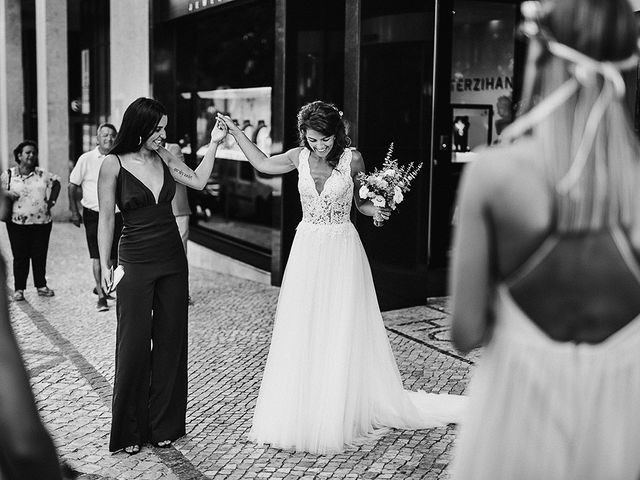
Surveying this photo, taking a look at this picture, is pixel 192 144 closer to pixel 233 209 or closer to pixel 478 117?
pixel 233 209

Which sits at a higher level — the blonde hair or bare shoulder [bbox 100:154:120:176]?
the blonde hair

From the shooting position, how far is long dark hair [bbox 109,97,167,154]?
17.2ft

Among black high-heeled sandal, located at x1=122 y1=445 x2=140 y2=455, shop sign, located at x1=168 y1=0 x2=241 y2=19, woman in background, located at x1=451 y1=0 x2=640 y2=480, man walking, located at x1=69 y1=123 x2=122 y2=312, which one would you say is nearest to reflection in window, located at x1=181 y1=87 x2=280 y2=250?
shop sign, located at x1=168 y1=0 x2=241 y2=19

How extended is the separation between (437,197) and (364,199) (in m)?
4.91

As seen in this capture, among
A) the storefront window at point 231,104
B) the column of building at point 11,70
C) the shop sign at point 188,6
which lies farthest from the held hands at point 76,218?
the column of building at point 11,70

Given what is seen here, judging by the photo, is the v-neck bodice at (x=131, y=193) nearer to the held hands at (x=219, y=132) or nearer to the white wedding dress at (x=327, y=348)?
the held hands at (x=219, y=132)

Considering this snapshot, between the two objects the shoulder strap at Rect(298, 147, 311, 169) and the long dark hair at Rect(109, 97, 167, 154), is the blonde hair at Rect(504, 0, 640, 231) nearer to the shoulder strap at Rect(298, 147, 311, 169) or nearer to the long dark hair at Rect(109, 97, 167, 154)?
the long dark hair at Rect(109, 97, 167, 154)

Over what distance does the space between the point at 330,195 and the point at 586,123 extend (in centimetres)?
361

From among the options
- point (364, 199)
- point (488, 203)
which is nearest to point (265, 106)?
point (364, 199)

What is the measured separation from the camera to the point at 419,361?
24.5ft

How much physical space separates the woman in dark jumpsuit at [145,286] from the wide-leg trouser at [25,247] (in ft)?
17.2

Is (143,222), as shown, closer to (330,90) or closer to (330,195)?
(330,195)

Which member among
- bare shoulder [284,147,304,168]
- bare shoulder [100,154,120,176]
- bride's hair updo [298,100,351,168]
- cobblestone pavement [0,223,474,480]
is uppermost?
bride's hair updo [298,100,351,168]

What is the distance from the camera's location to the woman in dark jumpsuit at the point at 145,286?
17.4ft
